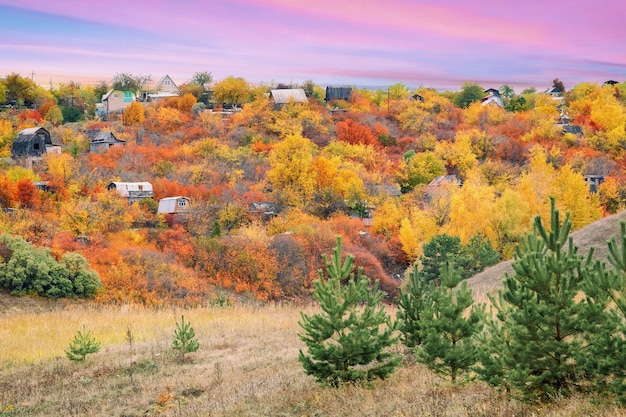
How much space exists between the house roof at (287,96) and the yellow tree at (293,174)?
35.6 meters

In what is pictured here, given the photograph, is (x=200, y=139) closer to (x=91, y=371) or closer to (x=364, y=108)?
(x=364, y=108)

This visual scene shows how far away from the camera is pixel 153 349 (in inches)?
776

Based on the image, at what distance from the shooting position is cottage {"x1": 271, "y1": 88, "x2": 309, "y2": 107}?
105037 mm

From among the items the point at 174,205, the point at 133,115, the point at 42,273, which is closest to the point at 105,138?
the point at 133,115

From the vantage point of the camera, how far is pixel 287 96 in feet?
351

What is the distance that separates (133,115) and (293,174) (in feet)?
143

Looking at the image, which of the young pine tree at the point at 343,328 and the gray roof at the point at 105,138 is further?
the gray roof at the point at 105,138

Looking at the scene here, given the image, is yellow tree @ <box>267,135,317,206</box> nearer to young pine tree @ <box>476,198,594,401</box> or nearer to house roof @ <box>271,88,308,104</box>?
house roof @ <box>271,88,308,104</box>

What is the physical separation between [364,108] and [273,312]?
94753 millimetres

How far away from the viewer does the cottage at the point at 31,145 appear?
78.9m

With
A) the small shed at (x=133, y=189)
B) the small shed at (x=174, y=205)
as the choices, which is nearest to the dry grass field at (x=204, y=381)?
the small shed at (x=174, y=205)

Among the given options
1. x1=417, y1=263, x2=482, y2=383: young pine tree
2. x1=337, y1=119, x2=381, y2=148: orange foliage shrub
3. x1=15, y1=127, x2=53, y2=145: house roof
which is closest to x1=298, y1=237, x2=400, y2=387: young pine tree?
x1=417, y1=263, x2=482, y2=383: young pine tree

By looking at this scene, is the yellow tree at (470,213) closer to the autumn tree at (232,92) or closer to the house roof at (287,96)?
the house roof at (287,96)

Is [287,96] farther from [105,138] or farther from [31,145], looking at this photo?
[31,145]
